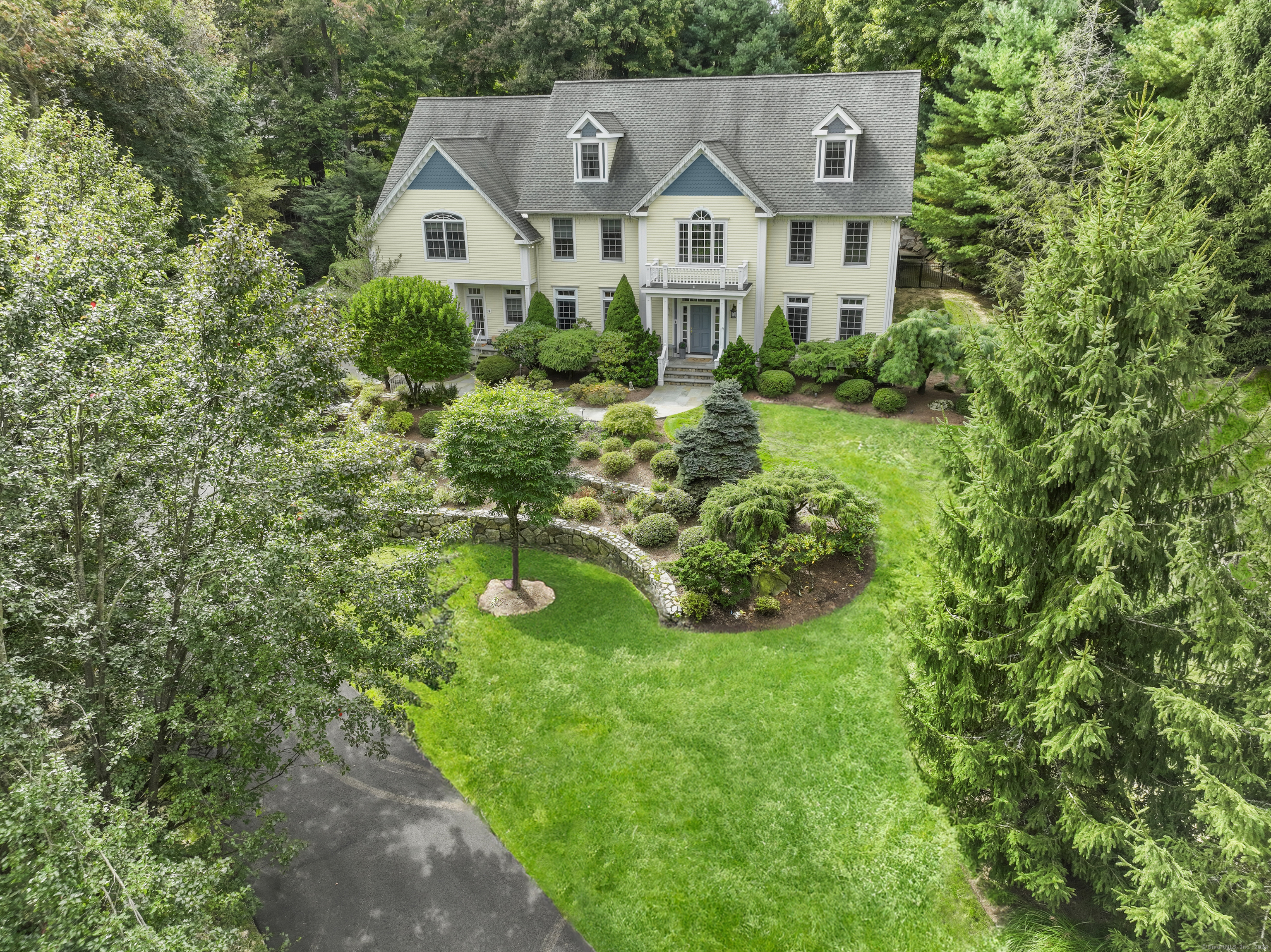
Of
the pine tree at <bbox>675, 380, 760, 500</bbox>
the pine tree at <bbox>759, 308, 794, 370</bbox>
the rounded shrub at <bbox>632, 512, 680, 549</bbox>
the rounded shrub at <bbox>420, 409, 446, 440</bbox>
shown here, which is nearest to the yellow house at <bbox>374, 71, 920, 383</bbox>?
the pine tree at <bbox>759, 308, 794, 370</bbox>

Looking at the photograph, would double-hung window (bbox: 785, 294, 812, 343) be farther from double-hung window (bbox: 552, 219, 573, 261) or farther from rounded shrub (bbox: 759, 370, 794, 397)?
double-hung window (bbox: 552, 219, 573, 261)

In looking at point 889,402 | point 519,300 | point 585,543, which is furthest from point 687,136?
point 585,543

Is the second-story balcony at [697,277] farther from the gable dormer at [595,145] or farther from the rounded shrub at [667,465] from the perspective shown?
the rounded shrub at [667,465]

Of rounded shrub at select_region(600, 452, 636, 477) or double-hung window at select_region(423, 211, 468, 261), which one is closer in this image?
rounded shrub at select_region(600, 452, 636, 477)

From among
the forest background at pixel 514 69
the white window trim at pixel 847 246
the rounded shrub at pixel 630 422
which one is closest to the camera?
the rounded shrub at pixel 630 422

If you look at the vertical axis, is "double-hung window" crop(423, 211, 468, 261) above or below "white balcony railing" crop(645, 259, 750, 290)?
above

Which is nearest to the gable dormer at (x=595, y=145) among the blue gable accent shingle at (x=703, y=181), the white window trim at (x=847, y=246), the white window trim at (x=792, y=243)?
the blue gable accent shingle at (x=703, y=181)
